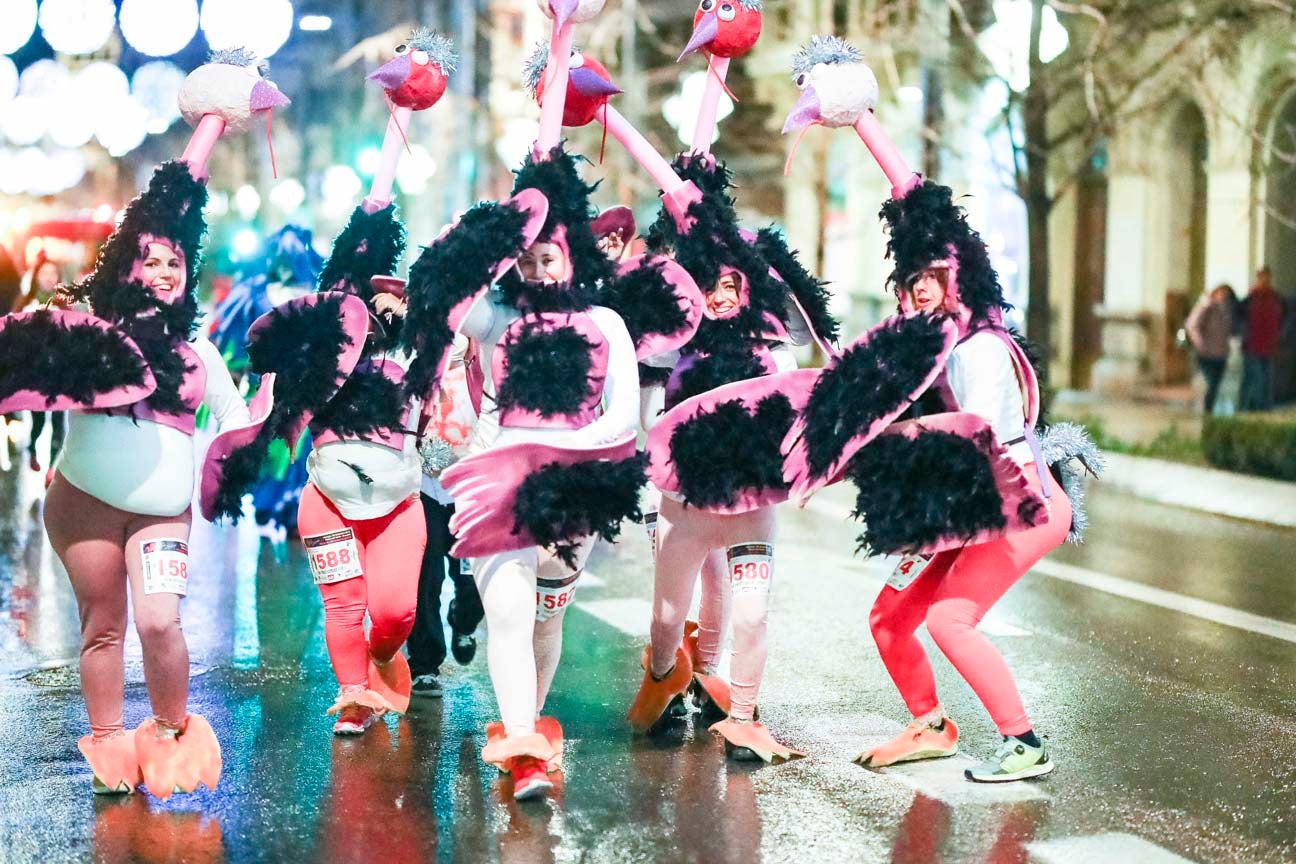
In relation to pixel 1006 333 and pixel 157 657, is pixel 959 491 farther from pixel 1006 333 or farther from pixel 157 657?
pixel 157 657

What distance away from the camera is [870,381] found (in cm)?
576

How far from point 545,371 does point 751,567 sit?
1.09 meters

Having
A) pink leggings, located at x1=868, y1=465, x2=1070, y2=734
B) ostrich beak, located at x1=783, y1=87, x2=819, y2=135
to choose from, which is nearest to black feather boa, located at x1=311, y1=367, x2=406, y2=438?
ostrich beak, located at x1=783, y1=87, x2=819, y2=135

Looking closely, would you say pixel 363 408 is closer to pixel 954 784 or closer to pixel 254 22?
pixel 954 784

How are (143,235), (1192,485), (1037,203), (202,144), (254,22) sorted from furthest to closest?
(1037,203) → (254,22) → (1192,485) → (202,144) → (143,235)

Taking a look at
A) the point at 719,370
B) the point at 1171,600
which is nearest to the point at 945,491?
the point at 719,370

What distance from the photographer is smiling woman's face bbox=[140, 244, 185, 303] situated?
5.78m

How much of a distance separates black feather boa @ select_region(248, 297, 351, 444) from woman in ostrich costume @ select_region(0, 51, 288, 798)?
0.58 meters

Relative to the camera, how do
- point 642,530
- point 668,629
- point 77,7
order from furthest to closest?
1. point 77,7
2. point 642,530
3. point 668,629

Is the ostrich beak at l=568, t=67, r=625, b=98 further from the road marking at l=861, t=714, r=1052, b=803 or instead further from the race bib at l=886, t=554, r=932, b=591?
the road marking at l=861, t=714, r=1052, b=803

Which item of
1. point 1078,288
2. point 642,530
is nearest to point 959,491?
point 642,530

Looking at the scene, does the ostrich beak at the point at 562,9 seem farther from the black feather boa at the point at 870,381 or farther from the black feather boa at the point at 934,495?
the black feather boa at the point at 934,495

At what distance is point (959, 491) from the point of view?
5715 millimetres

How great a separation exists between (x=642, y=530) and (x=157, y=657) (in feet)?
22.6
